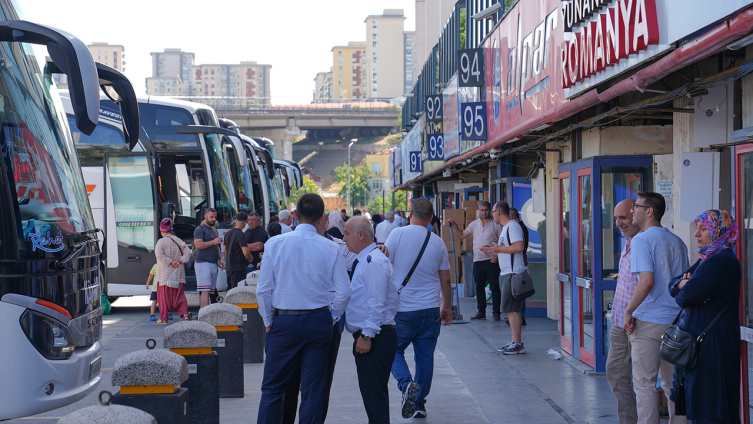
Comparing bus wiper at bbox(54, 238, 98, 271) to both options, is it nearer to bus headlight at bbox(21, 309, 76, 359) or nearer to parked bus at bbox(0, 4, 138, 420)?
parked bus at bbox(0, 4, 138, 420)

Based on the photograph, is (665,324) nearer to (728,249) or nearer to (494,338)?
(728,249)

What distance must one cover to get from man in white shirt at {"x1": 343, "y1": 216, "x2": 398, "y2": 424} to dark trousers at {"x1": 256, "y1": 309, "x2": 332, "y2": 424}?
30 cm

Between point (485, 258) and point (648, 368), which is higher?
point (485, 258)

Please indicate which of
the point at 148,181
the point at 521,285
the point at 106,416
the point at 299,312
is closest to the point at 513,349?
the point at 521,285

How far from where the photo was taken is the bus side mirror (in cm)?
455

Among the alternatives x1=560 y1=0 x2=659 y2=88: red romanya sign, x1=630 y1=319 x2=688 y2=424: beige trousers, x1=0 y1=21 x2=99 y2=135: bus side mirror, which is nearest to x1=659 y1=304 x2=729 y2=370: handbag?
x1=630 y1=319 x2=688 y2=424: beige trousers

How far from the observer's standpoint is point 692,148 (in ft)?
21.5

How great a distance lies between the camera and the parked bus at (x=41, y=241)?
4582 mm

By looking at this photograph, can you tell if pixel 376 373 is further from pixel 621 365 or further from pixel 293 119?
pixel 293 119

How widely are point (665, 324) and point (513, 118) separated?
5.83 meters

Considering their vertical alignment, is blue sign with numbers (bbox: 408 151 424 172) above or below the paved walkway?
above

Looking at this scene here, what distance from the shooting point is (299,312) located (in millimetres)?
5129

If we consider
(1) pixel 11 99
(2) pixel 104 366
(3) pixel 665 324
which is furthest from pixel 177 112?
(3) pixel 665 324

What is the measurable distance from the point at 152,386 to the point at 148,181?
9.35 m
